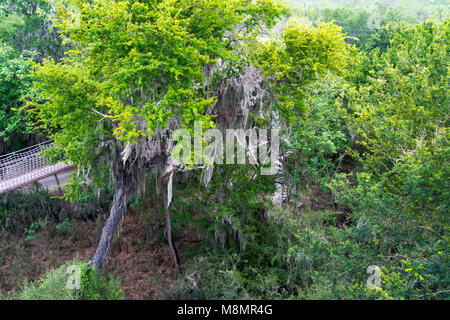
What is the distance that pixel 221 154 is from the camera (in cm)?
1009

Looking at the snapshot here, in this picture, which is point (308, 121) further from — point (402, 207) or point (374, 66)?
point (374, 66)

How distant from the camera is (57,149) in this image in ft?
33.0

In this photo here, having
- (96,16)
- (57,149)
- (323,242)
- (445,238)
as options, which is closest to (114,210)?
(57,149)

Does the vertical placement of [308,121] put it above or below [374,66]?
below

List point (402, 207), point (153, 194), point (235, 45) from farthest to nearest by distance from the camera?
point (153, 194) → point (235, 45) → point (402, 207)

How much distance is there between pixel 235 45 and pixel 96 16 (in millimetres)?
4003

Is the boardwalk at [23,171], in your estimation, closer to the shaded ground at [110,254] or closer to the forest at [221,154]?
the forest at [221,154]

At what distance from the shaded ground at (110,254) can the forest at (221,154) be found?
73mm

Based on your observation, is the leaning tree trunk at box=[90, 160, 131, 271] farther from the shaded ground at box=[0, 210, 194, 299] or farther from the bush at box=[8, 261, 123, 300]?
the shaded ground at box=[0, 210, 194, 299]

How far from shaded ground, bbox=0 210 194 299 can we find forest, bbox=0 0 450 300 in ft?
0.24

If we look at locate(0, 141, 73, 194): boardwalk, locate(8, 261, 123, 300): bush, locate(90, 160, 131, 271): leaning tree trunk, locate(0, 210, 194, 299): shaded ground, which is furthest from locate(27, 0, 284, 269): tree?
locate(0, 141, 73, 194): boardwalk

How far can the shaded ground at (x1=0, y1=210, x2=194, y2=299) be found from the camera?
38.8 ft

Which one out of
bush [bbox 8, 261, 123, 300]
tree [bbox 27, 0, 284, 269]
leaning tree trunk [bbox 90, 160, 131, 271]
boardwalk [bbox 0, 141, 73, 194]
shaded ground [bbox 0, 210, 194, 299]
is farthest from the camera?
boardwalk [bbox 0, 141, 73, 194]
